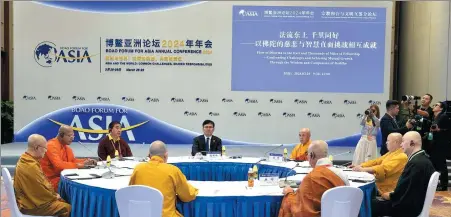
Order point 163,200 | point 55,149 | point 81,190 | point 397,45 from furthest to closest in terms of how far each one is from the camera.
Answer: point 397,45 → point 55,149 → point 81,190 → point 163,200

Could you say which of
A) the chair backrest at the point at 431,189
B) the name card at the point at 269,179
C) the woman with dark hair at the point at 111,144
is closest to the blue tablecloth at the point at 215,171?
the woman with dark hair at the point at 111,144

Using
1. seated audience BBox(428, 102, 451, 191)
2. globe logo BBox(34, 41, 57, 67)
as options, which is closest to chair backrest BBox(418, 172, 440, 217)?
seated audience BBox(428, 102, 451, 191)

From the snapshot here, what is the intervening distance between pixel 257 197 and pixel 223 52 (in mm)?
5862

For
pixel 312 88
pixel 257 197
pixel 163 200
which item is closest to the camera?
pixel 163 200

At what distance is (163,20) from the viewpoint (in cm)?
905

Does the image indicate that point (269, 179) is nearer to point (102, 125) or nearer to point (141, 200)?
point (141, 200)

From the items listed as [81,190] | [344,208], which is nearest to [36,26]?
[81,190]

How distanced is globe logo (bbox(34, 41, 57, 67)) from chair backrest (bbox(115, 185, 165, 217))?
6701mm

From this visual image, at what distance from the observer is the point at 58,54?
913cm

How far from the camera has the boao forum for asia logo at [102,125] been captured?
9.17 meters

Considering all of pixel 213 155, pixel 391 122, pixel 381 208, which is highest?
pixel 391 122

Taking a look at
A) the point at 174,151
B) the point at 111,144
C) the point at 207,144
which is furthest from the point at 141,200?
the point at 174,151

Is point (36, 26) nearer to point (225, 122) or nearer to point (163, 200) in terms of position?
point (225, 122)

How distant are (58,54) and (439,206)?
683cm
